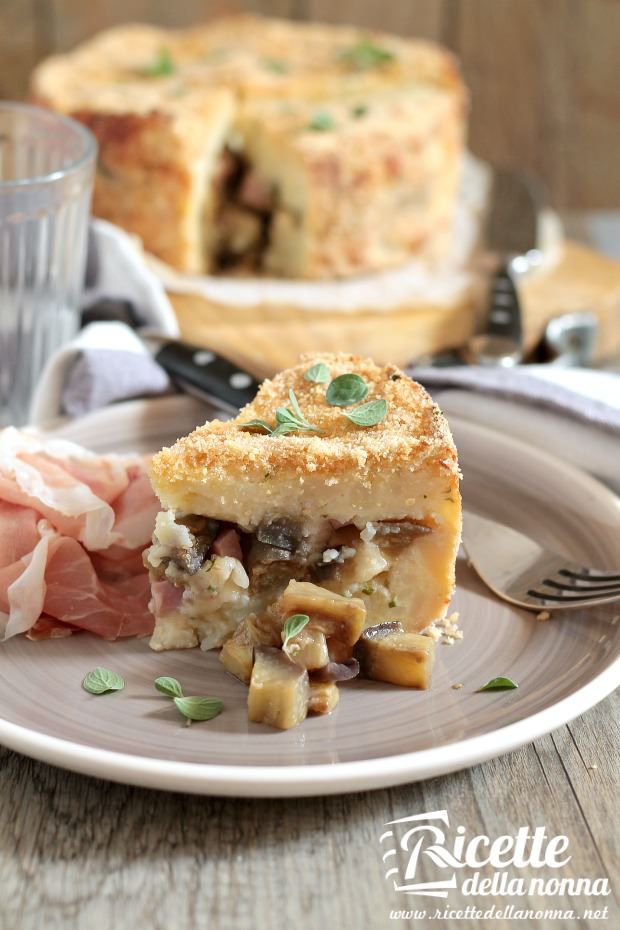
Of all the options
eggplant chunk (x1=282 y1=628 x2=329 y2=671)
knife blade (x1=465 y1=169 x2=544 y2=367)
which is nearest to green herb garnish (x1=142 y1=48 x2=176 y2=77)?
knife blade (x1=465 y1=169 x2=544 y2=367)

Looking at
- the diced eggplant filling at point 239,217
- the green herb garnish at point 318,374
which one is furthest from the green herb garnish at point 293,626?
the diced eggplant filling at point 239,217

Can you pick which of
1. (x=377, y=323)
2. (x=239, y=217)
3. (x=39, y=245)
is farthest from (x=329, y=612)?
(x=239, y=217)

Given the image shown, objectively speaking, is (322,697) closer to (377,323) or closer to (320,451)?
(320,451)

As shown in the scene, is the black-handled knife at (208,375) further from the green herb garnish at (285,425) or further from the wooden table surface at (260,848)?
the wooden table surface at (260,848)

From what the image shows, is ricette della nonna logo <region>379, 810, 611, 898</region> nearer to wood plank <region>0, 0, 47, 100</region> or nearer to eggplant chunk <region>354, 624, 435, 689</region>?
eggplant chunk <region>354, 624, 435, 689</region>

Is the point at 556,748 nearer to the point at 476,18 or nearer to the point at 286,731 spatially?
the point at 286,731

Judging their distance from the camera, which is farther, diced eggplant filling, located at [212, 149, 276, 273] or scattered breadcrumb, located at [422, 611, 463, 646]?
diced eggplant filling, located at [212, 149, 276, 273]
